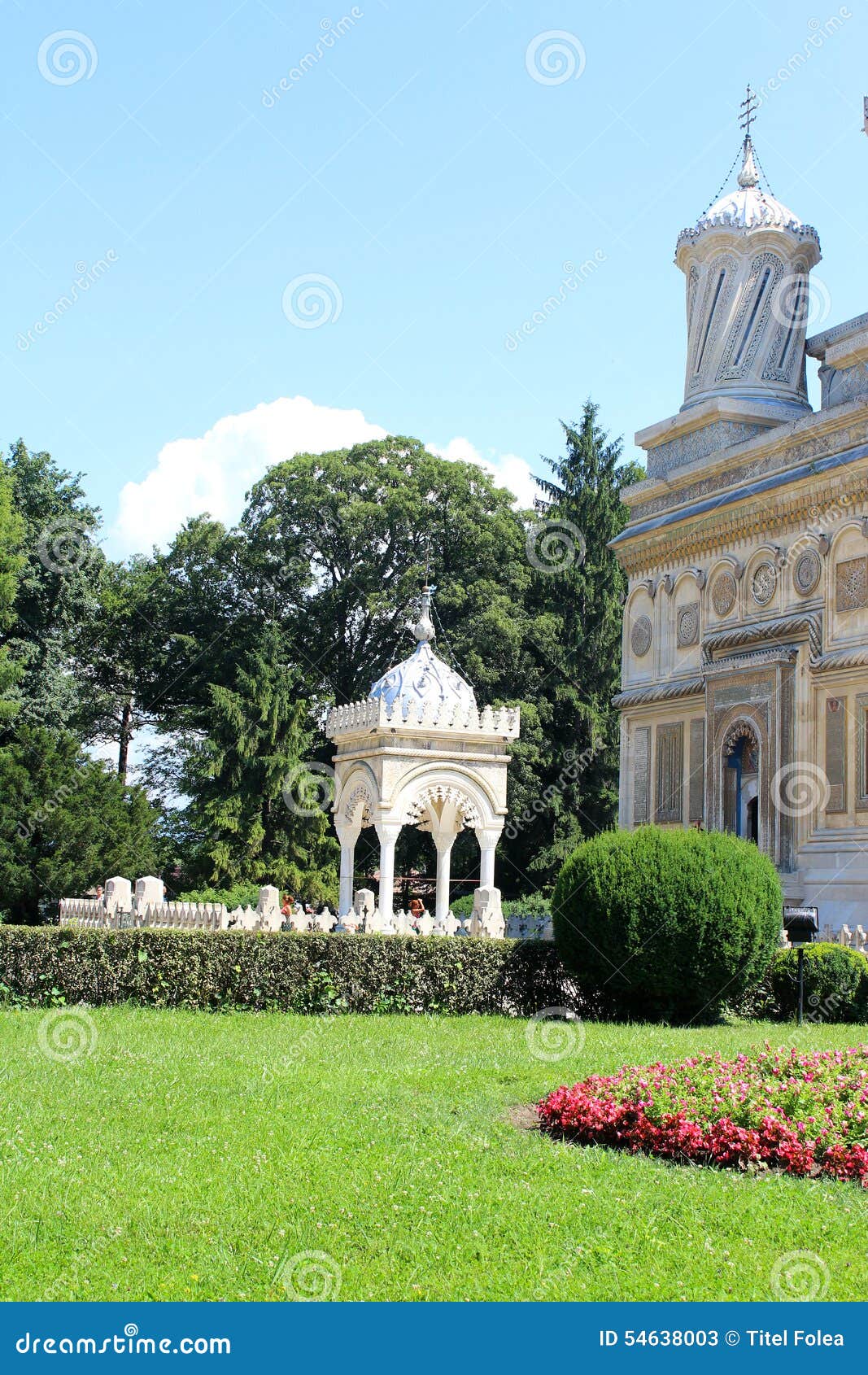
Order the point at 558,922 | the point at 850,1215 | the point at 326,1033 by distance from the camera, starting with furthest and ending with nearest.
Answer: the point at 558,922 < the point at 326,1033 < the point at 850,1215

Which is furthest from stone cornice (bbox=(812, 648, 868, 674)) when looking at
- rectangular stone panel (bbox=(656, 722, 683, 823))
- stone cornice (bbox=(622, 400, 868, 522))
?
rectangular stone panel (bbox=(656, 722, 683, 823))

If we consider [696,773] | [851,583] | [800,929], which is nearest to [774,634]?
[851,583]

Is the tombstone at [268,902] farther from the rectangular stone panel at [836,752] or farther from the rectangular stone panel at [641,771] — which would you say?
the rectangular stone panel at [641,771]

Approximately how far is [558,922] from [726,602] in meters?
11.6

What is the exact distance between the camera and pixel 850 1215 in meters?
6.96

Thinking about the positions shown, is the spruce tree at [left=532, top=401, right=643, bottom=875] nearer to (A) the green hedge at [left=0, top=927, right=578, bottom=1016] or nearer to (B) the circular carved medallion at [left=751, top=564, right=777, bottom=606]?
(B) the circular carved medallion at [left=751, top=564, right=777, bottom=606]

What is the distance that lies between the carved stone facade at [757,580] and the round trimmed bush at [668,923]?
21.8 ft

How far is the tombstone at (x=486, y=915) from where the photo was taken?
17969mm

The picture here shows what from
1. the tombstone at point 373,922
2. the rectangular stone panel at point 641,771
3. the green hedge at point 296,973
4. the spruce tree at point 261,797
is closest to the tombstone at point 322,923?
the tombstone at point 373,922

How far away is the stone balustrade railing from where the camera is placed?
22.5m

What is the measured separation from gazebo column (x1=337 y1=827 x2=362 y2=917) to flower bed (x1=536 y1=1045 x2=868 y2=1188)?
1491cm

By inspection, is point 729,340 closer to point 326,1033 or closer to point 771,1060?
point 326,1033

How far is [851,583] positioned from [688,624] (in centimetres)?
458
